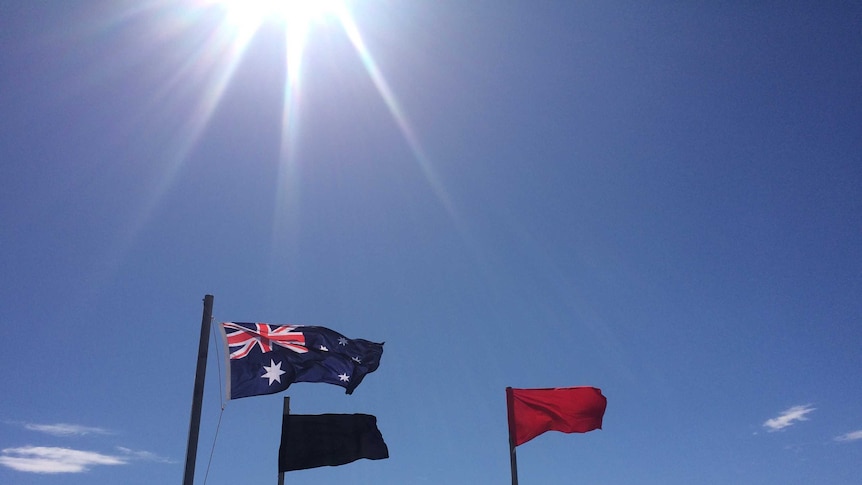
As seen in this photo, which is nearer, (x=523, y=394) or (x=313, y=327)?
(x=313, y=327)

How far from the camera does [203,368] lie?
661 inches

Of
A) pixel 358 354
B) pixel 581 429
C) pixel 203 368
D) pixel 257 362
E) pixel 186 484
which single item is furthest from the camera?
pixel 581 429

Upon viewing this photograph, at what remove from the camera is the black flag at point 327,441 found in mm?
20625

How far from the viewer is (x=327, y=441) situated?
21.3 meters

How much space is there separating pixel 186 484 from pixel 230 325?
16.8 feet

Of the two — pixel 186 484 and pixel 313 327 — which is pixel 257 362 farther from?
pixel 186 484

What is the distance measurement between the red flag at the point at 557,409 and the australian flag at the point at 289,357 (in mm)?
5536

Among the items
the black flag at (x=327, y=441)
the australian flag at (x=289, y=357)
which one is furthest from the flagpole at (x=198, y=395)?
the black flag at (x=327, y=441)

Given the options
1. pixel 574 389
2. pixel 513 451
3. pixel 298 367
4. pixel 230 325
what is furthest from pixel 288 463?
pixel 574 389

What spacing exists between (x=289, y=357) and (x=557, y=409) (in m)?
10.2

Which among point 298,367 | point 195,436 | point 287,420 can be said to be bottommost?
point 195,436

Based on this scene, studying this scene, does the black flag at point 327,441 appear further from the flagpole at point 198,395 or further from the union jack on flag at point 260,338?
the flagpole at point 198,395

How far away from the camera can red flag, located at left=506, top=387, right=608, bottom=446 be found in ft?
79.5

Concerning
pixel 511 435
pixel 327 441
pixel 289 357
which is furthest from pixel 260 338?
pixel 511 435
